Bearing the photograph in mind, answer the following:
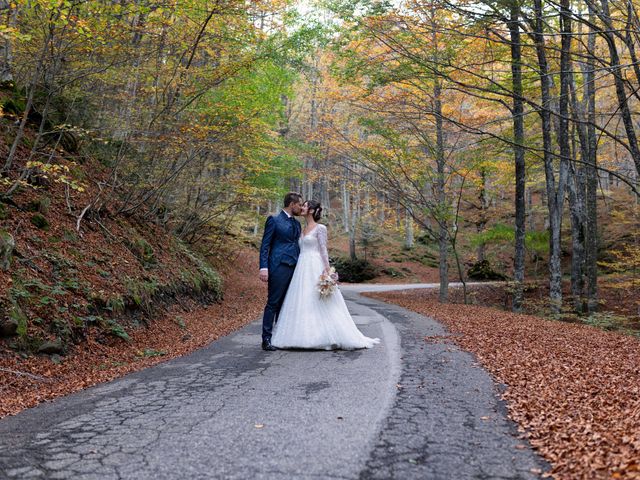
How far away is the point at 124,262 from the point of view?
28.7 ft

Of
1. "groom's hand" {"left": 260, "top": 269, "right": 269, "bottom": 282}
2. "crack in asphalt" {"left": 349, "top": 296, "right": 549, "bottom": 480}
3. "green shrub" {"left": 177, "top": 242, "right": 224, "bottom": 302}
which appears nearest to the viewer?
"crack in asphalt" {"left": 349, "top": 296, "right": 549, "bottom": 480}

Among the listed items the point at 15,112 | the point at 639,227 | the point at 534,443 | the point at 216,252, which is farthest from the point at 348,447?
the point at 639,227

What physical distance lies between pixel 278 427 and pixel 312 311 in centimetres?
321

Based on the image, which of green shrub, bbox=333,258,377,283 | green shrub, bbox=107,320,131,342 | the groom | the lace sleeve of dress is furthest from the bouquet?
green shrub, bbox=333,258,377,283

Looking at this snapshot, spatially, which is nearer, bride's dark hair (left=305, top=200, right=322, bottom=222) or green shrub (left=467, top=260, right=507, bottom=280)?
bride's dark hair (left=305, top=200, right=322, bottom=222)

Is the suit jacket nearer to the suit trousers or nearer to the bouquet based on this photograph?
the suit trousers

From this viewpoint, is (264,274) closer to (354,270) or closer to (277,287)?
(277,287)

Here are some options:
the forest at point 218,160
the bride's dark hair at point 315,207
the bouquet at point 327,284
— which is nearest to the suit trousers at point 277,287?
the bouquet at point 327,284

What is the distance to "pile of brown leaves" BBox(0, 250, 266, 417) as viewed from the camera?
4.59m

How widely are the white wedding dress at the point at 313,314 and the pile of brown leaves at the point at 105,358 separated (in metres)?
1.58

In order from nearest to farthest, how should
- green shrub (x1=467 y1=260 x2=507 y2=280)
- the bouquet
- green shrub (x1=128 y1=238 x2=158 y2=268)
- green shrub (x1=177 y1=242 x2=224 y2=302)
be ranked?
the bouquet < green shrub (x1=128 y1=238 x2=158 y2=268) < green shrub (x1=177 y1=242 x2=224 y2=302) < green shrub (x1=467 y1=260 x2=507 y2=280)

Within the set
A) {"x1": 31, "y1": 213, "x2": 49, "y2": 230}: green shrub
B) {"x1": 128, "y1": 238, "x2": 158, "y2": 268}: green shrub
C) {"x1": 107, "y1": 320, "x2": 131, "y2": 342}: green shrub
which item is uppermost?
{"x1": 31, "y1": 213, "x2": 49, "y2": 230}: green shrub

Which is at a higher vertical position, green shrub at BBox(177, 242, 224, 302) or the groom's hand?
the groom's hand

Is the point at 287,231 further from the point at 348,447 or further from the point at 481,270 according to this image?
the point at 481,270
